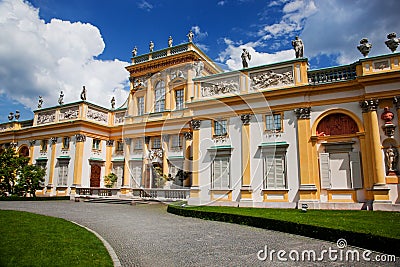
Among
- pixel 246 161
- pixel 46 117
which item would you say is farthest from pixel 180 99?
pixel 46 117

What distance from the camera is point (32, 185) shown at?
25.8 meters

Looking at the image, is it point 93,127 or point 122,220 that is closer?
point 122,220

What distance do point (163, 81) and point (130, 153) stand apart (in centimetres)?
787

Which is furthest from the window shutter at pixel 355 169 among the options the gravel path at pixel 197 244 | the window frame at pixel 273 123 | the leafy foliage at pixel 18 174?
the leafy foliage at pixel 18 174

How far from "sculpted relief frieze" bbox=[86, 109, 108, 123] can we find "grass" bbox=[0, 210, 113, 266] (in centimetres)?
2063

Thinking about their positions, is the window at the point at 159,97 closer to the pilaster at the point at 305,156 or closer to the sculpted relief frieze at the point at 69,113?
the sculpted relief frieze at the point at 69,113

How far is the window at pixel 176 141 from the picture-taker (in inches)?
989

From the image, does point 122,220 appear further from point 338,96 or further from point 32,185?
point 32,185

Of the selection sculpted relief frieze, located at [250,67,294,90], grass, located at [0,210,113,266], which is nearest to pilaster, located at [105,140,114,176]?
sculpted relief frieze, located at [250,67,294,90]

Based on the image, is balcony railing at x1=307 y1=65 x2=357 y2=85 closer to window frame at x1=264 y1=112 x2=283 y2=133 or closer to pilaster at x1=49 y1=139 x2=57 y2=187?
window frame at x1=264 y1=112 x2=283 y2=133

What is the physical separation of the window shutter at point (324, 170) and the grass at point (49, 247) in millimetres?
12915

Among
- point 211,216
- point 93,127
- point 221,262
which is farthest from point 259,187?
point 93,127

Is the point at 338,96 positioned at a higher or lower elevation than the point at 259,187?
higher

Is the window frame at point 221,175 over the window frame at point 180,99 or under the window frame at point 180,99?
under
